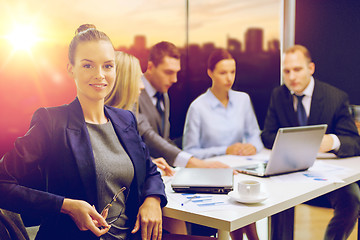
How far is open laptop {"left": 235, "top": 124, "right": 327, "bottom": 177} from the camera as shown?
1.78 m

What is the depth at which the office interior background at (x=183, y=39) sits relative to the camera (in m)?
1.70

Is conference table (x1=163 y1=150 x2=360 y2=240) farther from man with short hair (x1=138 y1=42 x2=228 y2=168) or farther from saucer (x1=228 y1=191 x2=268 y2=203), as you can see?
man with short hair (x1=138 y1=42 x2=228 y2=168)

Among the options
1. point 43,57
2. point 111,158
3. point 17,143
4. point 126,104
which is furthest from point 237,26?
point 17,143

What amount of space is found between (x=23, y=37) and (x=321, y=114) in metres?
2.05

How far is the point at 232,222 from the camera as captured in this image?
1324 mm

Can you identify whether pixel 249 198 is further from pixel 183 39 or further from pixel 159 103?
pixel 183 39

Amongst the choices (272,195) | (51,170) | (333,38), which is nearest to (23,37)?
(51,170)

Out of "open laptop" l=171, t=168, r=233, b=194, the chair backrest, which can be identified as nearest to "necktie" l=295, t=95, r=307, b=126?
"open laptop" l=171, t=168, r=233, b=194

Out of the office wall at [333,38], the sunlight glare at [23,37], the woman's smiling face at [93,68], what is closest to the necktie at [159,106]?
the sunlight glare at [23,37]

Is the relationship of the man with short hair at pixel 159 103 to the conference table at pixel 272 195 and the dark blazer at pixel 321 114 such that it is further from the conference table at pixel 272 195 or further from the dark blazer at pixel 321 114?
the dark blazer at pixel 321 114

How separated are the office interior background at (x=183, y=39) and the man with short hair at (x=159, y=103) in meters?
0.10

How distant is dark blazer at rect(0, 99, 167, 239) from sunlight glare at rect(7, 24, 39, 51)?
0.49m

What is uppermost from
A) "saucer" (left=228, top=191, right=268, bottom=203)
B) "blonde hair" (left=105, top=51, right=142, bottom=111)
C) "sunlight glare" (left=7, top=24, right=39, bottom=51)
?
"sunlight glare" (left=7, top=24, right=39, bottom=51)

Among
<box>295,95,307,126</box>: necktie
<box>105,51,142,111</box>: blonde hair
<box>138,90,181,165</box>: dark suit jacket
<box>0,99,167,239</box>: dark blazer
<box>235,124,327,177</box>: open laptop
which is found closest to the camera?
<box>0,99,167,239</box>: dark blazer
